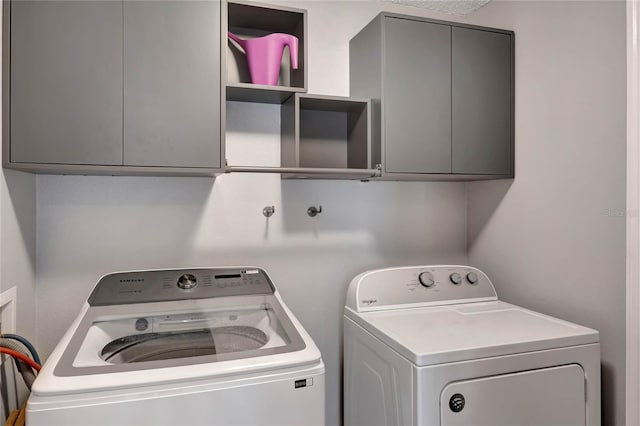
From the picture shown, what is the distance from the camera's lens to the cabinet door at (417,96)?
191cm

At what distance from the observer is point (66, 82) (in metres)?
Result: 1.46

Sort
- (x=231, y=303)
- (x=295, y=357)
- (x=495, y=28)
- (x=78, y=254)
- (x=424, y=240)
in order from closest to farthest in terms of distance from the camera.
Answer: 1. (x=295, y=357)
2. (x=231, y=303)
3. (x=78, y=254)
4. (x=495, y=28)
5. (x=424, y=240)

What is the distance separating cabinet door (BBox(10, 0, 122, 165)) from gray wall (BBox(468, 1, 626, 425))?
1759mm

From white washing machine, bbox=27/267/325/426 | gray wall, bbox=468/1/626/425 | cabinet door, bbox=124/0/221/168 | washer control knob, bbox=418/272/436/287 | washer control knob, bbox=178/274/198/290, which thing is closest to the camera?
white washing machine, bbox=27/267/325/426

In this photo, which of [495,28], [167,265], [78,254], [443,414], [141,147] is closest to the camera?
[443,414]

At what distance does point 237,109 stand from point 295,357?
1.27 m

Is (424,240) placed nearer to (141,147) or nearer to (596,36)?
(596,36)

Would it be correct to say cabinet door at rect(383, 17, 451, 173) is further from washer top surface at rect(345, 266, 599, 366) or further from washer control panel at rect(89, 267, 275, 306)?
washer control panel at rect(89, 267, 275, 306)

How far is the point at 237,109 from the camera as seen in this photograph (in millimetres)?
2037

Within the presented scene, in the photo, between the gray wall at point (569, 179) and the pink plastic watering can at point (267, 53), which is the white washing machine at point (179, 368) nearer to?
the pink plastic watering can at point (267, 53)

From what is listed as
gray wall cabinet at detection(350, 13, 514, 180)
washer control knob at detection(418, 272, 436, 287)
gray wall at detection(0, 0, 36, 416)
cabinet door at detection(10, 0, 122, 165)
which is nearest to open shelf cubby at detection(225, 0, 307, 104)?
gray wall cabinet at detection(350, 13, 514, 180)

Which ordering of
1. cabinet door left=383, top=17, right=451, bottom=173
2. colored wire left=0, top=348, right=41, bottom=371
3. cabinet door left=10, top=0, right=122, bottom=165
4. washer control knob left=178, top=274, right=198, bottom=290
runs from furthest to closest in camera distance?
cabinet door left=383, top=17, right=451, bottom=173, washer control knob left=178, top=274, right=198, bottom=290, cabinet door left=10, top=0, right=122, bottom=165, colored wire left=0, top=348, right=41, bottom=371

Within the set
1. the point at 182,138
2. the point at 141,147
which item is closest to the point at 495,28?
the point at 182,138

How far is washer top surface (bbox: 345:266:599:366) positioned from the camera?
58.7 inches
